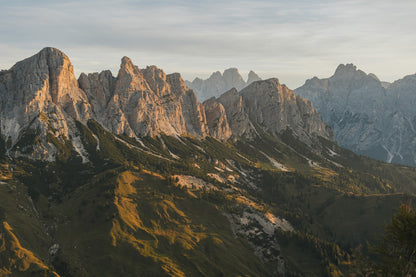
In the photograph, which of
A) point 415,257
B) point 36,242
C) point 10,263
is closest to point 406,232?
point 415,257

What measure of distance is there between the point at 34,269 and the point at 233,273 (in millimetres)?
111861

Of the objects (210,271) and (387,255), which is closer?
(387,255)

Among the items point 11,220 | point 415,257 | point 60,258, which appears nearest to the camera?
point 415,257

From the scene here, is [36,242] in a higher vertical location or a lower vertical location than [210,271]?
higher

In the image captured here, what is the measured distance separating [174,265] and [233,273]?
123 ft

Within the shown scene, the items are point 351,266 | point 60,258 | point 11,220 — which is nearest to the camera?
point 351,266

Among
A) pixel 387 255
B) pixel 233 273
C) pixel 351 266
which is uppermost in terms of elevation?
pixel 387 255

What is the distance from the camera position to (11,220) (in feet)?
625

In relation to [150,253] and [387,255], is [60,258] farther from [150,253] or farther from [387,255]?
[387,255]

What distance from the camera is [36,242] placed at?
182875 mm

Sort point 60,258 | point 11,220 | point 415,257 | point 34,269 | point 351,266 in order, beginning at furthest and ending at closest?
point 11,220 < point 60,258 < point 34,269 < point 351,266 < point 415,257

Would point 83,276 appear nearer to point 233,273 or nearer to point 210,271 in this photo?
point 210,271

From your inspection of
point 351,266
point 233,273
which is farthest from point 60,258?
point 351,266

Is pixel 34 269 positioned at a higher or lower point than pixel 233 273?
higher
